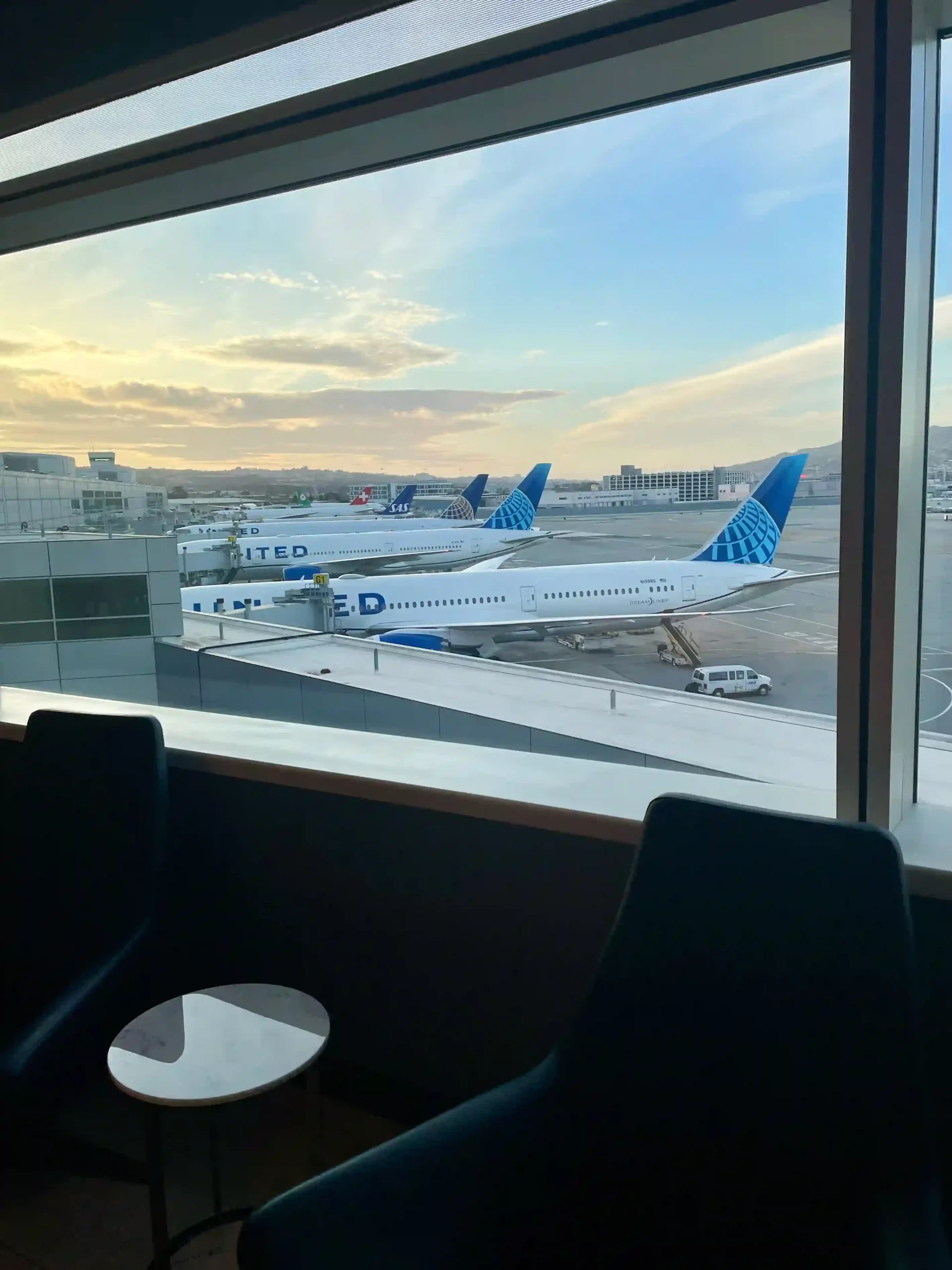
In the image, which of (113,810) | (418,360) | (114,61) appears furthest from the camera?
(418,360)

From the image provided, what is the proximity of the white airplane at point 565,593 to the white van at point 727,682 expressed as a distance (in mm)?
144

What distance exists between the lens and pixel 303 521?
2.86m

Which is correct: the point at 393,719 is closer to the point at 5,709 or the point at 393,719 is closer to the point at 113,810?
the point at 113,810

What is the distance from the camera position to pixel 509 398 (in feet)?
6.89

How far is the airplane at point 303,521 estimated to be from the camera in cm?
262

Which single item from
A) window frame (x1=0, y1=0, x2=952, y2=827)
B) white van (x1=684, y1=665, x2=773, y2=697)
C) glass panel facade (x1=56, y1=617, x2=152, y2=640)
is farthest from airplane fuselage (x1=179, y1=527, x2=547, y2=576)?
window frame (x1=0, y1=0, x2=952, y2=827)

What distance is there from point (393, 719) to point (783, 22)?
1.83 m

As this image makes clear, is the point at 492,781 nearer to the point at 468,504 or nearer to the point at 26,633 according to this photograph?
the point at 468,504

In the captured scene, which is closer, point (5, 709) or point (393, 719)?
point (393, 719)

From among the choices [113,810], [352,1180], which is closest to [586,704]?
[113,810]

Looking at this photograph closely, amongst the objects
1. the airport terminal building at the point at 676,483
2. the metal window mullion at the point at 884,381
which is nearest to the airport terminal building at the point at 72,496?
the airport terminal building at the point at 676,483

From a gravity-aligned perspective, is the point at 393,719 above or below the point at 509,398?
below

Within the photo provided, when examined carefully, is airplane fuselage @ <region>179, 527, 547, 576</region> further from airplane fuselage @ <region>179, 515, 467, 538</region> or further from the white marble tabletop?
the white marble tabletop

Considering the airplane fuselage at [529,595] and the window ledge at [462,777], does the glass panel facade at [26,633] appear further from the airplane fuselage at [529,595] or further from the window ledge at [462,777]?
the window ledge at [462,777]
